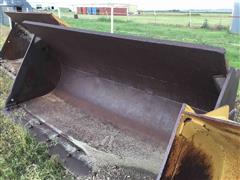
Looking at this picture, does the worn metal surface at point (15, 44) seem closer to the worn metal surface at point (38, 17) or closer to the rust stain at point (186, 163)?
the worn metal surface at point (38, 17)

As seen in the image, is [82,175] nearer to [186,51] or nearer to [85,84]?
[186,51]

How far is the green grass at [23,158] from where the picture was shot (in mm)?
2573

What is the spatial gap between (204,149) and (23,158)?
5.26ft

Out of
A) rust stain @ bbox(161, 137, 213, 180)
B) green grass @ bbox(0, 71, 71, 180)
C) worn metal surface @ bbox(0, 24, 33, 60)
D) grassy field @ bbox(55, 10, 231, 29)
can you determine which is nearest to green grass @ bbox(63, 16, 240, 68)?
grassy field @ bbox(55, 10, 231, 29)

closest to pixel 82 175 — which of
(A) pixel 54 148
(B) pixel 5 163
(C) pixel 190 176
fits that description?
(A) pixel 54 148

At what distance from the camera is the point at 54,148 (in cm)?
279

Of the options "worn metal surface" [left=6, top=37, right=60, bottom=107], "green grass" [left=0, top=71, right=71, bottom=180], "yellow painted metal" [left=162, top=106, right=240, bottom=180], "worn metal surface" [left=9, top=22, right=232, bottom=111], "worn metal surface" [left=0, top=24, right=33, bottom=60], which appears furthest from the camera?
"worn metal surface" [left=0, top=24, right=33, bottom=60]

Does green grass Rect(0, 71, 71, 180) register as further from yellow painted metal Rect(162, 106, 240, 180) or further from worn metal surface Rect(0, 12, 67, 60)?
worn metal surface Rect(0, 12, 67, 60)

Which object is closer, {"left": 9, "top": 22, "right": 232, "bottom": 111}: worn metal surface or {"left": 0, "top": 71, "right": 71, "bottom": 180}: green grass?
{"left": 9, "top": 22, "right": 232, "bottom": 111}: worn metal surface

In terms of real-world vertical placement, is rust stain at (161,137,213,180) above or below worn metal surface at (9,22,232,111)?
below

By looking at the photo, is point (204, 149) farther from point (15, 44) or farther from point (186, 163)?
point (15, 44)

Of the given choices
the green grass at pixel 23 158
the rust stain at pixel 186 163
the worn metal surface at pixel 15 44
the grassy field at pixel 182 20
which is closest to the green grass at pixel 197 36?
the grassy field at pixel 182 20

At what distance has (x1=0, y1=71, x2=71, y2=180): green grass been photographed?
8.44 feet

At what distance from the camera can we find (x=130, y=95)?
129 inches
